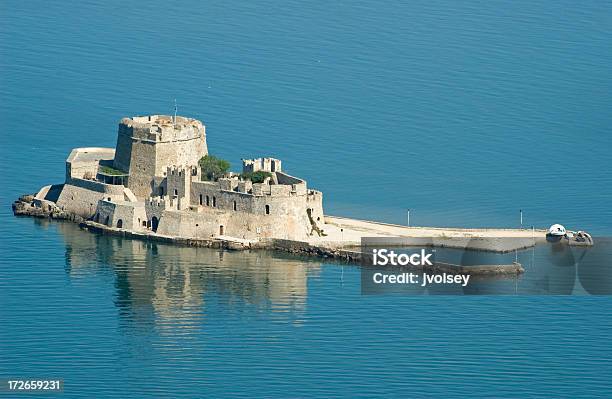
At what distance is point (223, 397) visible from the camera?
13838 cm

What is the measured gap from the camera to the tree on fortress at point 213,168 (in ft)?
574

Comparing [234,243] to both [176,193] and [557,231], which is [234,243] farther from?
[557,231]

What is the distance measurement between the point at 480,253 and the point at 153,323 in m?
23.6

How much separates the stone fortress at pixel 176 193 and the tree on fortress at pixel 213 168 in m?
0.91

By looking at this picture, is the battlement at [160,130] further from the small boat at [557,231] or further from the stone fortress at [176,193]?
the small boat at [557,231]

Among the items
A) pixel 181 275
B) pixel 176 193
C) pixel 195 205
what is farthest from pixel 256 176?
pixel 181 275

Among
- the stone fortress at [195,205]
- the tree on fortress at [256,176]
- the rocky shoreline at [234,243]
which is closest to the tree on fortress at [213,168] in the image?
the stone fortress at [195,205]

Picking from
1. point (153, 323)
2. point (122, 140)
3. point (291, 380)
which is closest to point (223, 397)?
point (291, 380)

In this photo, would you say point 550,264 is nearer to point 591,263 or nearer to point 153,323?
point 591,263

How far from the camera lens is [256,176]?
17225 cm

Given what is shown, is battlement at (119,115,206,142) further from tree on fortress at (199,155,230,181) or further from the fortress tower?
tree on fortress at (199,155,230,181)

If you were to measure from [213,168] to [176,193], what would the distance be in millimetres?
3080

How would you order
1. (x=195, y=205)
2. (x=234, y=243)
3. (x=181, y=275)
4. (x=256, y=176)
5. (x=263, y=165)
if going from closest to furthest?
1. (x=181, y=275)
2. (x=234, y=243)
3. (x=256, y=176)
4. (x=195, y=205)
5. (x=263, y=165)

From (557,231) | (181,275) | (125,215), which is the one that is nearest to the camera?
(181,275)
